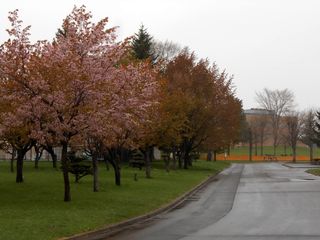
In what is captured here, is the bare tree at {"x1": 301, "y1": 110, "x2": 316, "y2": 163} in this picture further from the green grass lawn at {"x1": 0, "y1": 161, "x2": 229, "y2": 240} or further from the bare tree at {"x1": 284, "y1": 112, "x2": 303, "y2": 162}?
the green grass lawn at {"x1": 0, "y1": 161, "x2": 229, "y2": 240}

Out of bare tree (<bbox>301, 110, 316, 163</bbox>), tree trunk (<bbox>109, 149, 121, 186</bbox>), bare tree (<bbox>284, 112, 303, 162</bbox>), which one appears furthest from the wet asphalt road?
bare tree (<bbox>284, 112, 303, 162</bbox>)

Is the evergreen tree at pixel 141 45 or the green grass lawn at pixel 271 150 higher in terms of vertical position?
the evergreen tree at pixel 141 45

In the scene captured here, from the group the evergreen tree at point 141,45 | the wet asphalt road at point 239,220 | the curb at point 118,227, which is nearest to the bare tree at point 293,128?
the evergreen tree at point 141,45

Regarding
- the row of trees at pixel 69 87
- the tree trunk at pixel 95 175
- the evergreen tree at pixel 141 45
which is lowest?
the tree trunk at pixel 95 175

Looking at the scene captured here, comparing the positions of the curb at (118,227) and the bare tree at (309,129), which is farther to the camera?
the bare tree at (309,129)

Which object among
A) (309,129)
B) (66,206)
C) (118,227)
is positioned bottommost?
(118,227)

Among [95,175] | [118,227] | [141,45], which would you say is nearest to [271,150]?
[141,45]

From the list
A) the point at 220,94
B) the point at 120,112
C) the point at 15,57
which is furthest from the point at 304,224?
the point at 220,94

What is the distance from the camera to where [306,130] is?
98.8 m

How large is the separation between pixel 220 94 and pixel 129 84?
32.5m

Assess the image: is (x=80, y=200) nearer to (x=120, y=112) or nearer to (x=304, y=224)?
(x=120, y=112)

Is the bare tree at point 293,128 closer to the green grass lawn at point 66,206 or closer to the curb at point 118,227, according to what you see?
the green grass lawn at point 66,206

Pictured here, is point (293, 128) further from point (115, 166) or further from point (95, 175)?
point (95, 175)

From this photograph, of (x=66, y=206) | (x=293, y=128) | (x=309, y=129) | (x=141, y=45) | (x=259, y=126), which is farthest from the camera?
(x=259, y=126)
